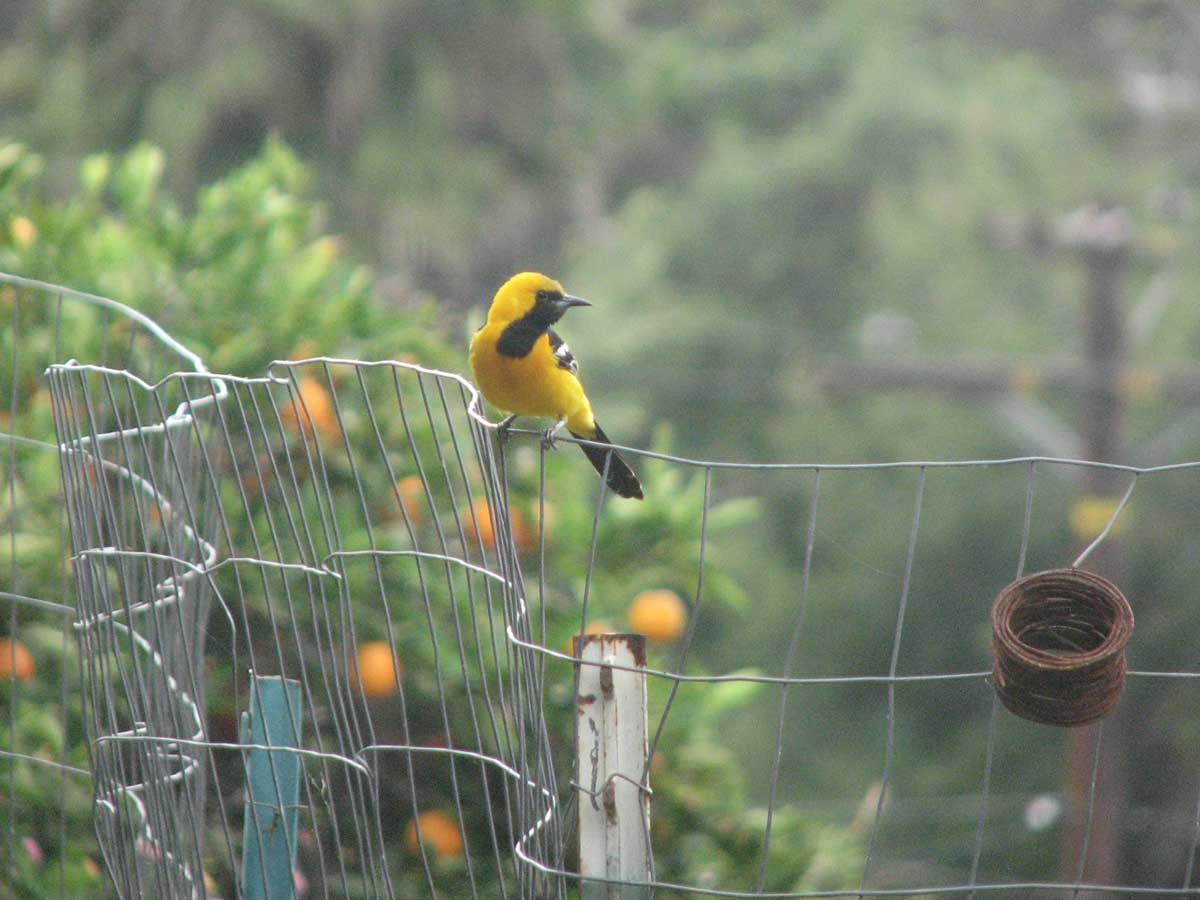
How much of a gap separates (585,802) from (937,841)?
1230cm

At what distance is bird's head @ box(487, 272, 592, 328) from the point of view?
3354mm

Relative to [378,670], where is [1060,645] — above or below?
above

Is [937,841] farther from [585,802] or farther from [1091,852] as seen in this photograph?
[585,802]

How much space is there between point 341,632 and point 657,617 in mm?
1620

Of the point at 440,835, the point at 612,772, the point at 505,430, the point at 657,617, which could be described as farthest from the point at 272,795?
the point at 657,617

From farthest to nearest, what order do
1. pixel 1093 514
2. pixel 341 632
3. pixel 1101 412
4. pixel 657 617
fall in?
pixel 1101 412 → pixel 1093 514 → pixel 657 617 → pixel 341 632

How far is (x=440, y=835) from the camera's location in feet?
10.8

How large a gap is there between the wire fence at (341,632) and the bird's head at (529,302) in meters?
0.26

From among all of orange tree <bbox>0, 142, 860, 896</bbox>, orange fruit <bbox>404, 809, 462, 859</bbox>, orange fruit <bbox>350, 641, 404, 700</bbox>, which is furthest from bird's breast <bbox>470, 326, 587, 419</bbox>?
orange fruit <bbox>404, 809, 462, 859</bbox>

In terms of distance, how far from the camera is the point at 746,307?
54.7 feet

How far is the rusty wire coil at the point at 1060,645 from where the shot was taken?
1979 millimetres

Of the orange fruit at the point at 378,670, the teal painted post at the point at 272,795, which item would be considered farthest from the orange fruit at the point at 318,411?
the teal painted post at the point at 272,795

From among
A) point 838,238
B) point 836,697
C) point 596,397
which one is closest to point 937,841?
point 836,697

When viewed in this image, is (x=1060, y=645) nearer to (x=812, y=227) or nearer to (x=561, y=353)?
(x=561, y=353)
